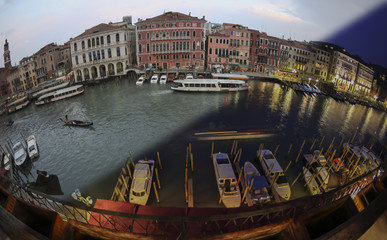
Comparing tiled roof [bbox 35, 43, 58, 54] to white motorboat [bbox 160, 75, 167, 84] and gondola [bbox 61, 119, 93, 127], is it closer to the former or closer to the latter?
white motorboat [bbox 160, 75, 167, 84]

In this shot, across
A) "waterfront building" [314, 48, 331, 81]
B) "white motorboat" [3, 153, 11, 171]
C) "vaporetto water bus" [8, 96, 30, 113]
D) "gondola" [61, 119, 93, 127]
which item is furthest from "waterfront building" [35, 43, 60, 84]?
"waterfront building" [314, 48, 331, 81]

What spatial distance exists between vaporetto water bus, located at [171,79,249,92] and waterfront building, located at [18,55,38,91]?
91.1ft

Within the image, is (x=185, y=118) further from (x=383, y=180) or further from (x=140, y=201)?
(x=383, y=180)

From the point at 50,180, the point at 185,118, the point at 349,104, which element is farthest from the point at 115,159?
the point at 349,104

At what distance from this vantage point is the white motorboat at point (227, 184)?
13406 mm

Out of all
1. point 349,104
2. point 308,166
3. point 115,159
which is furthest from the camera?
point 349,104

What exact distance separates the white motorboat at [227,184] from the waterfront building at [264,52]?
40981mm

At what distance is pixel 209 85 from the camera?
37.3 meters

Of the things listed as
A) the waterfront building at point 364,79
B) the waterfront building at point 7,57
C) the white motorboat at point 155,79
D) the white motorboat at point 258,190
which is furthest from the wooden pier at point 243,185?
the waterfront building at point 364,79

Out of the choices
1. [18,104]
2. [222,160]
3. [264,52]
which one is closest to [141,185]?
[222,160]

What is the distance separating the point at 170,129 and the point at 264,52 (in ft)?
129

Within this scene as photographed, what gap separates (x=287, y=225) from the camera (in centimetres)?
400

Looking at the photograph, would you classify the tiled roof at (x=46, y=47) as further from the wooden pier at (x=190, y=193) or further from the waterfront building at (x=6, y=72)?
the wooden pier at (x=190, y=193)

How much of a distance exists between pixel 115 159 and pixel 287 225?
1717cm
